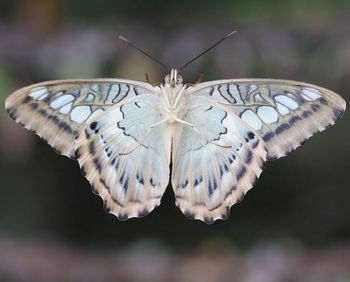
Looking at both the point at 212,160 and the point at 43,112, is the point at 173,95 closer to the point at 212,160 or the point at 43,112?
the point at 212,160

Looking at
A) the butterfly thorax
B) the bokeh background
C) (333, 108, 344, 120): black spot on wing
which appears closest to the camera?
(333, 108, 344, 120): black spot on wing

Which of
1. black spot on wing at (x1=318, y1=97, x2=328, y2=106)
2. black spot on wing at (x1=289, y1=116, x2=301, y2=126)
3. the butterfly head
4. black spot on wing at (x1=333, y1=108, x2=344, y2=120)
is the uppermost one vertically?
the butterfly head

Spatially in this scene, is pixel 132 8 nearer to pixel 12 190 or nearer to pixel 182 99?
pixel 12 190

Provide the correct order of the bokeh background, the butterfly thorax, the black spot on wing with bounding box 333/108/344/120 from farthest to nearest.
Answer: the bokeh background < the butterfly thorax < the black spot on wing with bounding box 333/108/344/120

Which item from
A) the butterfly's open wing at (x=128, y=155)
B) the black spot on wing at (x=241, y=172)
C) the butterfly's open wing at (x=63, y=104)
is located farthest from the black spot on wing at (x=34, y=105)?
the black spot on wing at (x=241, y=172)

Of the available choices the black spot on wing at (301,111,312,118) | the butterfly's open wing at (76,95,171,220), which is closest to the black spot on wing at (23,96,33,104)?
the butterfly's open wing at (76,95,171,220)

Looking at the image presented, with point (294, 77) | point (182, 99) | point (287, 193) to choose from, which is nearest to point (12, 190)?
point (287, 193)

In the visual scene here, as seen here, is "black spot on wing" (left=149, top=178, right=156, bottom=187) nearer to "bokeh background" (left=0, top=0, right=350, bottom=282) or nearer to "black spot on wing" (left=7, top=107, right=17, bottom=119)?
"black spot on wing" (left=7, top=107, right=17, bottom=119)

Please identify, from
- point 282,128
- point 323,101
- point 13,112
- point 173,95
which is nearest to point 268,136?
point 282,128
